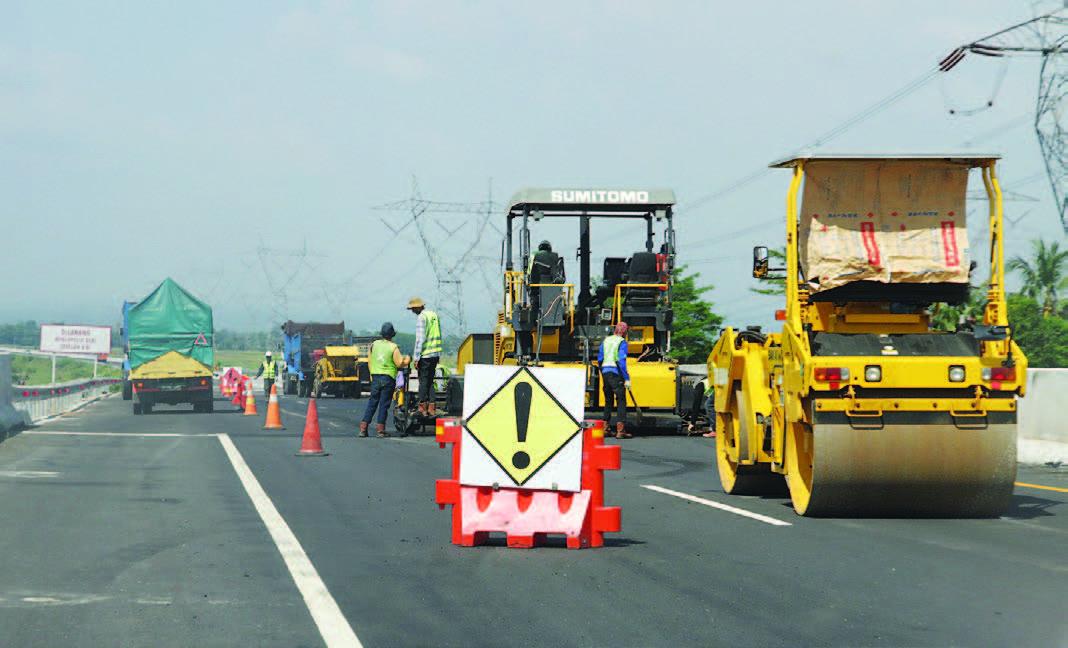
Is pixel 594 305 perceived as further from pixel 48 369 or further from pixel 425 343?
pixel 48 369

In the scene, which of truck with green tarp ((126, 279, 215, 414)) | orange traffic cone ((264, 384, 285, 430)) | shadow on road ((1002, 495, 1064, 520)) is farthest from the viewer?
truck with green tarp ((126, 279, 215, 414))

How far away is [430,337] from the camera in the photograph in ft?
69.0

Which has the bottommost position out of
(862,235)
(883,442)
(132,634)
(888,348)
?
(132,634)

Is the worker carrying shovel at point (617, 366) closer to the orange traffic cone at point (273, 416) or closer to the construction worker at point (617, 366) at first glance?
the construction worker at point (617, 366)

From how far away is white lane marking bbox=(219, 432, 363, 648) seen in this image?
641 cm

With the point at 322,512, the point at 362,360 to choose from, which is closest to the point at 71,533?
the point at 322,512

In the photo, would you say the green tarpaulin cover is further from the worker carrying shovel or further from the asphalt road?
the asphalt road

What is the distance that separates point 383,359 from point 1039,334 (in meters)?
50.5

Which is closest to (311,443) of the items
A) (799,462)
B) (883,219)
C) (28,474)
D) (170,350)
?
(28,474)

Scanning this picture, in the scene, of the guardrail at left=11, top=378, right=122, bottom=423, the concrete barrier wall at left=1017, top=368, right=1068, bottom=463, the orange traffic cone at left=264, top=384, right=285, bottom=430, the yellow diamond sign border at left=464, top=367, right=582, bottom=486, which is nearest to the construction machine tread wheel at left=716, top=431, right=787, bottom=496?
the yellow diamond sign border at left=464, top=367, right=582, bottom=486

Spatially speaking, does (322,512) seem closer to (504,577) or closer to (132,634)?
(504,577)

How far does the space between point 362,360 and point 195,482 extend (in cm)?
4347

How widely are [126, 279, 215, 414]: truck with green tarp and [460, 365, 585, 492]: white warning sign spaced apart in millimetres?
29868

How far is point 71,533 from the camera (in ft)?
32.4
